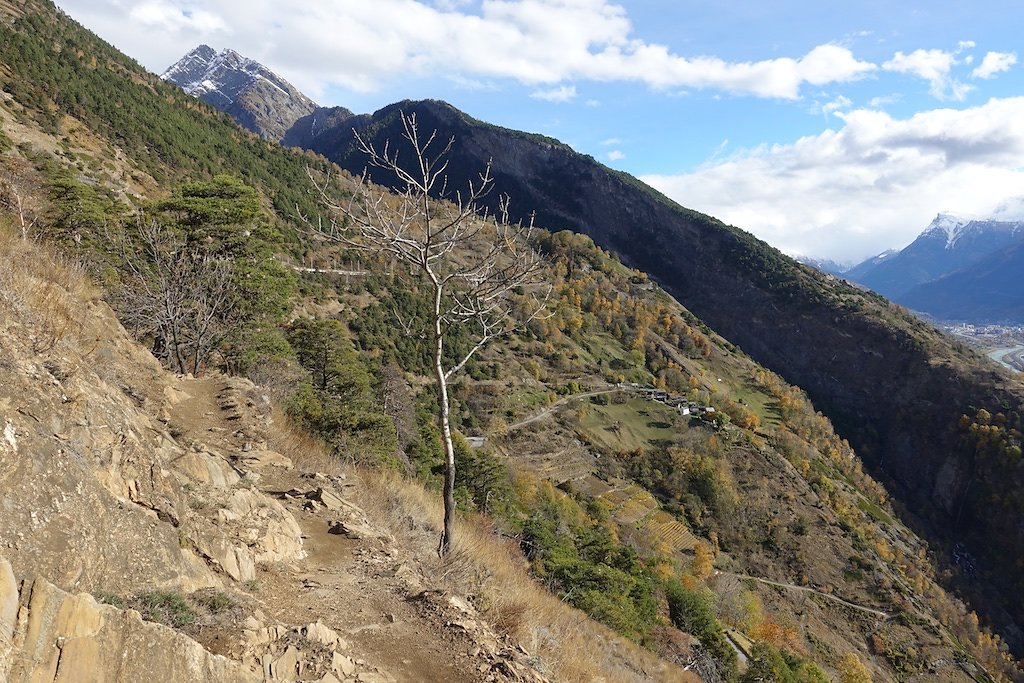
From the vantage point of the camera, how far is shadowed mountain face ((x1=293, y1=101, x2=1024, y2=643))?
102 m

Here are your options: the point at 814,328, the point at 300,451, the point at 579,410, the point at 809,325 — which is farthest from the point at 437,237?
the point at 809,325

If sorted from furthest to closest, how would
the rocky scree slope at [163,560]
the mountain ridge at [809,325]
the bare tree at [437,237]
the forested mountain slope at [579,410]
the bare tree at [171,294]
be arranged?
1. the mountain ridge at [809,325]
2. the forested mountain slope at [579,410]
3. the bare tree at [171,294]
4. the bare tree at [437,237]
5. the rocky scree slope at [163,560]

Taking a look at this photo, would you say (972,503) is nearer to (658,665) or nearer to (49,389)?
(658,665)

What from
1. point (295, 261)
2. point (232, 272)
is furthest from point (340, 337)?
point (295, 261)

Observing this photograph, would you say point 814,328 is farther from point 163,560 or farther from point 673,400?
point 163,560

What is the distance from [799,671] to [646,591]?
11.9 meters

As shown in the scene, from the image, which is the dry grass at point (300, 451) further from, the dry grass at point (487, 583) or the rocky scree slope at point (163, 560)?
the rocky scree slope at point (163, 560)

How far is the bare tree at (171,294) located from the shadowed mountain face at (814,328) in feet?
188

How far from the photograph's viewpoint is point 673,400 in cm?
9462

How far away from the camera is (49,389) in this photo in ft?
15.5

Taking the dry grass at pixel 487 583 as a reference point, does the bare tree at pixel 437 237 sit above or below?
above

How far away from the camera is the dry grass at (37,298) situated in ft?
18.0

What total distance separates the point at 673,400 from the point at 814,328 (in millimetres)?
59588

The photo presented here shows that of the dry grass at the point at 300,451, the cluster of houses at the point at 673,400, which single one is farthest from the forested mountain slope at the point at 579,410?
the cluster of houses at the point at 673,400
